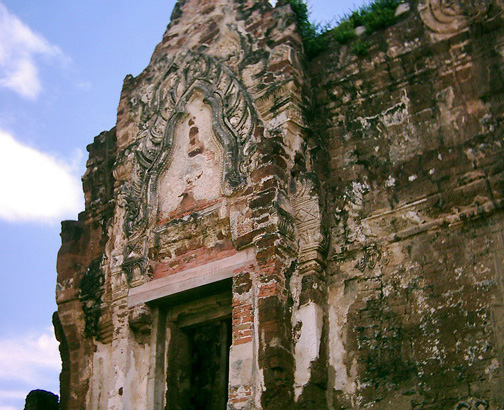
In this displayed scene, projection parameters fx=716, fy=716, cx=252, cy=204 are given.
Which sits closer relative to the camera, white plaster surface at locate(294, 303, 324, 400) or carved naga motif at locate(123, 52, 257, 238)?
white plaster surface at locate(294, 303, 324, 400)

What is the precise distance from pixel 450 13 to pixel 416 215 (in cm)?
229

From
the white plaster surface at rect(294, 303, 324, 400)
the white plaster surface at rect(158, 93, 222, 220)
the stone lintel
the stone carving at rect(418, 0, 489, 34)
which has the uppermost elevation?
the stone carving at rect(418, 0, 489, 34)

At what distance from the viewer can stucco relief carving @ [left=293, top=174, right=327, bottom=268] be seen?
24.1 feet

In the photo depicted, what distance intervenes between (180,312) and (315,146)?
2437 mm

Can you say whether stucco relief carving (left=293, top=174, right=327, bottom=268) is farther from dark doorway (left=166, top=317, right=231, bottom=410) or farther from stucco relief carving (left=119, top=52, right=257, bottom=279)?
dark doorway (left=166, top=317, right=231, bottom=410)

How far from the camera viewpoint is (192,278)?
7.79 meters

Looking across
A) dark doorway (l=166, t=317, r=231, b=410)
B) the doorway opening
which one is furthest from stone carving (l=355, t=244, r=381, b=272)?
dark doorway (l=166, t=317, r=231, b=410)

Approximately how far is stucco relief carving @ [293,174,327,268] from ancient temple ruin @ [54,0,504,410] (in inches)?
0.9

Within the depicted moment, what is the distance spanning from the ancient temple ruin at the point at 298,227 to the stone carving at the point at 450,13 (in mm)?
22

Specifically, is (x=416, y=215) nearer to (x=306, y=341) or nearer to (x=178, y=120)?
(x=306, y=341)

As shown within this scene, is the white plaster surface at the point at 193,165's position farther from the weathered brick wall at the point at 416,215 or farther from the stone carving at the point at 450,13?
the stone carving at the point at 450,13

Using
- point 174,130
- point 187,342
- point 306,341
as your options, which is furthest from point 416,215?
point 174,130

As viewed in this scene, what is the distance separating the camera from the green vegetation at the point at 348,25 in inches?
323

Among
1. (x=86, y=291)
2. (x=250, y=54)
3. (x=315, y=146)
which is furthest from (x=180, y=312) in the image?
(x=250, y=54)
